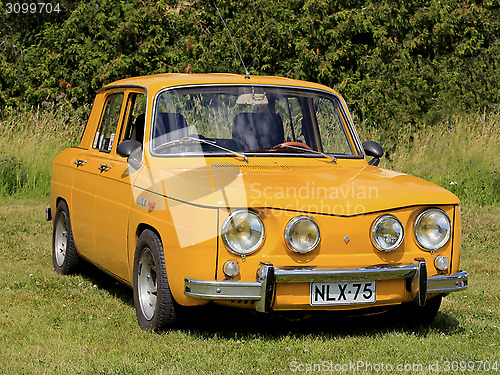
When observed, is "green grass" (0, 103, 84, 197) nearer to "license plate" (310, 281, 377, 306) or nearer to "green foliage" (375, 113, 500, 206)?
"green foliage" (375, 113, 500, 206)

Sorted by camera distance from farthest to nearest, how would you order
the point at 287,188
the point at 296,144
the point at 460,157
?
the point at 460,157, the point at 296,144, the point at 287,188

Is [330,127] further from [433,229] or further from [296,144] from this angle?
[433,229]

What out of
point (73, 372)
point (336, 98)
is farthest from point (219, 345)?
point (336, 98)

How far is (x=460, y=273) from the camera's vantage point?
5336 mm

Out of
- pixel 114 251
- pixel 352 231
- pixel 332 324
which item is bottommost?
pixel 332 324

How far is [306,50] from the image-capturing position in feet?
59.2

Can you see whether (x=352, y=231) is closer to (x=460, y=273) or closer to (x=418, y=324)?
(x=460, y=273)

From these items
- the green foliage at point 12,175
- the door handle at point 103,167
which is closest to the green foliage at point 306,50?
the green foliage at point 12,175

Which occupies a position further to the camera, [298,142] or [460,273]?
[298,142]

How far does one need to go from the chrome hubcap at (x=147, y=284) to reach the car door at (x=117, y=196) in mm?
337

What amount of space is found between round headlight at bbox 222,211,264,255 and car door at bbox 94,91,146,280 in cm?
116

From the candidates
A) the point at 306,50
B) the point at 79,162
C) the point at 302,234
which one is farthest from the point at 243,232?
the point at 306,50

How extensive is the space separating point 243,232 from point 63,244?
350cm

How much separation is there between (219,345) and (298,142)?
6.57ft
